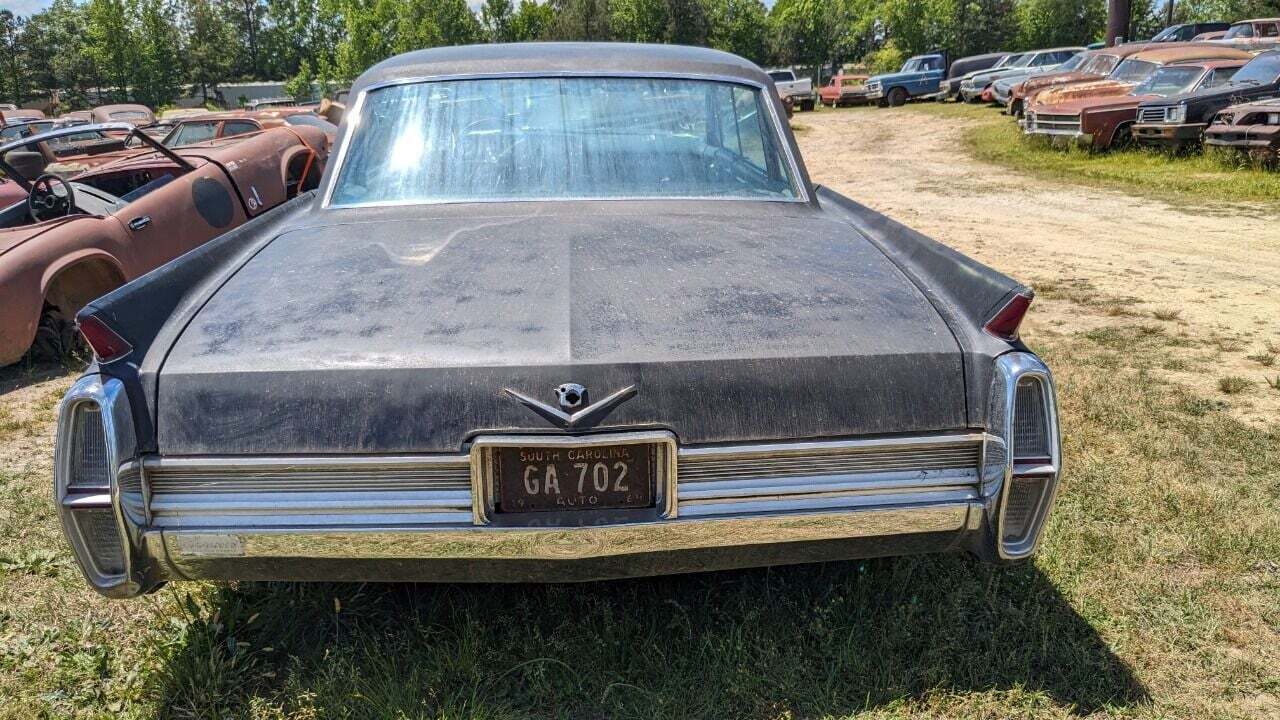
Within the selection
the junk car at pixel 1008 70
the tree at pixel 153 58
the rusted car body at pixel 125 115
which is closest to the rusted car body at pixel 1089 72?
the junk car at pixel 1008 70

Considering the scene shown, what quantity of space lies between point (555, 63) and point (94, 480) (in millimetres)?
2204

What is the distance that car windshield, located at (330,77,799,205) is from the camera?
326 centimetres

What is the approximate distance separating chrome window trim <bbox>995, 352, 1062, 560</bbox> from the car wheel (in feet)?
19.1

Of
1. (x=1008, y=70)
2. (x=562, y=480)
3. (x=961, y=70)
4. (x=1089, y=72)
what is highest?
(x=961, y=70)

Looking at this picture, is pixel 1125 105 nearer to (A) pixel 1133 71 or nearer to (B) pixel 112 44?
(A) pixel 1133 71

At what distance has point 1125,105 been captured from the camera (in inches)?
549

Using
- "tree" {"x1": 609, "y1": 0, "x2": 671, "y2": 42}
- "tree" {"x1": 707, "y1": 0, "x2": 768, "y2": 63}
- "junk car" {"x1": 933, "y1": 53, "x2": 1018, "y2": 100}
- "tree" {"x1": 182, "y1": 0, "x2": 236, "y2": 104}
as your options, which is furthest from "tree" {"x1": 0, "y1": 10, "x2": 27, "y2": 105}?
"junk car" {"x1": 933, "y1": 53, "x2": 1018, "y2": 100}

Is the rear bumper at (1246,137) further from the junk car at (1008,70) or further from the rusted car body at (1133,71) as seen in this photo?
the junk car at (1008,70)

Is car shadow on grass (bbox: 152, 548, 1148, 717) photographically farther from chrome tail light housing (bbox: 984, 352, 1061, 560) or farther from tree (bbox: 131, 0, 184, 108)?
tree (bbox: 131, 0, 184, 108)

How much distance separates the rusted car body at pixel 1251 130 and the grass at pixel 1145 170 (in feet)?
0.78

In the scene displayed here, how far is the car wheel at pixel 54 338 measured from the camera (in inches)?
231

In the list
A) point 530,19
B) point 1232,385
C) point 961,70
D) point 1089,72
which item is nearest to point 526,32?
point 530,19

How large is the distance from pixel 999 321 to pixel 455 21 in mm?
70494

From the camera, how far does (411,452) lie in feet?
6.81
